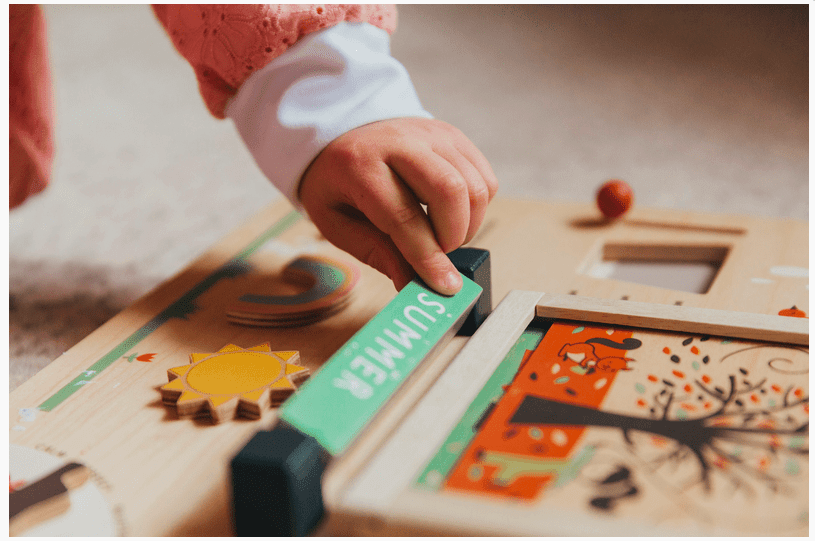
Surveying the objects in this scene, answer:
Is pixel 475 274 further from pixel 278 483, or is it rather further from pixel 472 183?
pixel 278 483

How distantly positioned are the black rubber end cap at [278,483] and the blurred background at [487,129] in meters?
0.37

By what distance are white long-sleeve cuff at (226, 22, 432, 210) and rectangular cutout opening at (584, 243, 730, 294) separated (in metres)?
0.25

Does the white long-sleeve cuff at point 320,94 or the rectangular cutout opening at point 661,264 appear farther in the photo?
the rectangular cutout opening at point 661,264

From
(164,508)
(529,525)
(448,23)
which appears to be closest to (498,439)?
(529,525)

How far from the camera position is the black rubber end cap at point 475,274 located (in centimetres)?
52

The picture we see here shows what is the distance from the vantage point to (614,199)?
0.75 meters

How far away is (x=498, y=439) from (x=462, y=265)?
17cm

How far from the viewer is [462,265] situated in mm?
527

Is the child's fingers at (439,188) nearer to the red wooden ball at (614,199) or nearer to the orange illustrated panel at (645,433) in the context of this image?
the orange illustrated panel at (645,433)

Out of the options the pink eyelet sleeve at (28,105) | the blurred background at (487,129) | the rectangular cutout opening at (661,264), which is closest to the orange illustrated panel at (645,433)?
the rectangular cutout opening at (661,264)

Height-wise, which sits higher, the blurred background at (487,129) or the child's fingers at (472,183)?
the blurred background at (487,129)

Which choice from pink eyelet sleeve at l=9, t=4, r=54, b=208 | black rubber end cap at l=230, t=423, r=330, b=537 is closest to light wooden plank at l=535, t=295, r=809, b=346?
black rubber end cap at l=230, t=423, r=330, b=537

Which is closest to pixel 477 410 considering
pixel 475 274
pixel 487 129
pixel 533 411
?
pixel 533 411

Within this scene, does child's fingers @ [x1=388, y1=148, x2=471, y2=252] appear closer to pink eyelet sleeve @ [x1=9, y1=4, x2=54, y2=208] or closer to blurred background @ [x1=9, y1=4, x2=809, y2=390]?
blurred background @ [x1=9, y1=4, x2=809, y2=390]
